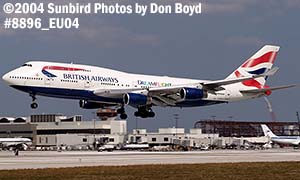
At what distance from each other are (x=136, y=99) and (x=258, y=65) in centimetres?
1996

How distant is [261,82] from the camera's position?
87.6 meters

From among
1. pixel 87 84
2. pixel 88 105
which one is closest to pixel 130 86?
pixel 87 84

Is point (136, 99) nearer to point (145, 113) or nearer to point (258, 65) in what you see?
point (145, 113)

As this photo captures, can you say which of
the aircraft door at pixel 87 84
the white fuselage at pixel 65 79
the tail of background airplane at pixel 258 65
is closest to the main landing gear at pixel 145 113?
the white fuselage at pixel 65 79

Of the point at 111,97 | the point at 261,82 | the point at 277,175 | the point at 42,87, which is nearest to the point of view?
the point at 277,175

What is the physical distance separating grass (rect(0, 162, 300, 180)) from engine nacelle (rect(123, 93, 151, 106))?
1115 inches

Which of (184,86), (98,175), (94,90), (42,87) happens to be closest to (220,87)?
(184,86)

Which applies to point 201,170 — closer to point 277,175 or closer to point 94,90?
point 277,175

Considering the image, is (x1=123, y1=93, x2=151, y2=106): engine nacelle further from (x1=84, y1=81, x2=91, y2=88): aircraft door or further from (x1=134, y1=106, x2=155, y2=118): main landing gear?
(x1=84, y1=81, x2=91, y2=88): aircraft door

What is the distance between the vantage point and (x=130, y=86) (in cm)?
7962

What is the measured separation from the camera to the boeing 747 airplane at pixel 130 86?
73.4 meters

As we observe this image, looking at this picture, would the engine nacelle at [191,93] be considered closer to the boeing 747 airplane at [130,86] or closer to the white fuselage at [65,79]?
the boeing 747 airplane at [130,86]

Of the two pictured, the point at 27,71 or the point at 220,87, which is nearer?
the point at 27,71

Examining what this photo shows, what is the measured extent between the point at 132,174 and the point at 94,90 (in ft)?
108
